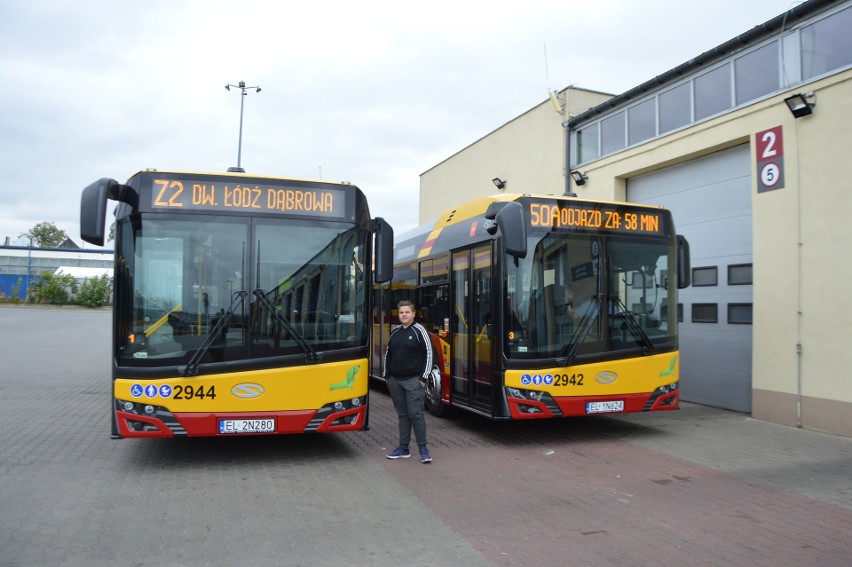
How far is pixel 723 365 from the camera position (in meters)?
10.8

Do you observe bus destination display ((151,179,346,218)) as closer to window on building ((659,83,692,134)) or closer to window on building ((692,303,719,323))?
window on building ((692,303,719,323))

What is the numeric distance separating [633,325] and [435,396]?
3227 mm

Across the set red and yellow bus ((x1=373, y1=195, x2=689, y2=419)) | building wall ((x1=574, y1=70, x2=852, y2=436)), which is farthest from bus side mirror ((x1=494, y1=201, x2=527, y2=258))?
building wall ((x1=574, y1=70, x2=852, y2=436))

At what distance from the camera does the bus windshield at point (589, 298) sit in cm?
768

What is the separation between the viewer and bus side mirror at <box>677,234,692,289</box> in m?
8.69

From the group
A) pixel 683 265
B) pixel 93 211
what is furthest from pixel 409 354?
pixel 683 265

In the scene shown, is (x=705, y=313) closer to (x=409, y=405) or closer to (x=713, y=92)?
(x=713, y=92)

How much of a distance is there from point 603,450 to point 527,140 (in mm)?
10314

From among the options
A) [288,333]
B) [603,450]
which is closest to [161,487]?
[288,333]

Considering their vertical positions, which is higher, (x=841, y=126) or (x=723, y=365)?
(x=841, y=126)

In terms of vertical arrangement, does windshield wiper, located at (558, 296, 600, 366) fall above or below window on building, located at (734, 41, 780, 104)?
below

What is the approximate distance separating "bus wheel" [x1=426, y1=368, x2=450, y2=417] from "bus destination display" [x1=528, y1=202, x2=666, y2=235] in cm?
300

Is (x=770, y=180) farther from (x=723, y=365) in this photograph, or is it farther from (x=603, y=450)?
(x=603, y=450)

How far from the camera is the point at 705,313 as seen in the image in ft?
36.6
